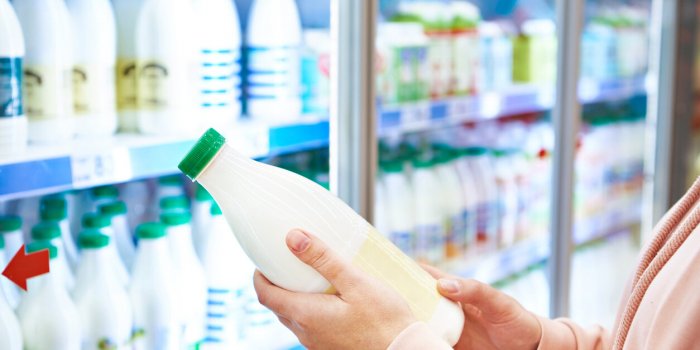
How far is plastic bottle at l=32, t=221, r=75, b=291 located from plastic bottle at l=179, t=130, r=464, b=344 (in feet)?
1.15

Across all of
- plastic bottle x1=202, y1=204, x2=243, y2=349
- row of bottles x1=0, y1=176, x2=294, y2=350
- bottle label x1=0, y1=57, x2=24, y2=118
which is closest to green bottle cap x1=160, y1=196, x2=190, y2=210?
row of bottles x1=0, y1=176, x2=294, y2=350

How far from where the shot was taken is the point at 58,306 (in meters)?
1.24

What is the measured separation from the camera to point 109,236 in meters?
1.34

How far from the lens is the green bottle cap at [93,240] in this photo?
4.25ft

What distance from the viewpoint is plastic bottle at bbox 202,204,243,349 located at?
1534 millimetres

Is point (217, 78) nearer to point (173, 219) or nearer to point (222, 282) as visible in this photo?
point (173, 219)

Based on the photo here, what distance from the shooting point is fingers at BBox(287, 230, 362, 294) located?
967 millimetres

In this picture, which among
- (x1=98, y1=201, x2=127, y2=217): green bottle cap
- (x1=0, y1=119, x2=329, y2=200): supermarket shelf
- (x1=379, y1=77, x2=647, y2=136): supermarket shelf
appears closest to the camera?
(x1=0, y1=119, x2=329, y2=200): supermarket shelf

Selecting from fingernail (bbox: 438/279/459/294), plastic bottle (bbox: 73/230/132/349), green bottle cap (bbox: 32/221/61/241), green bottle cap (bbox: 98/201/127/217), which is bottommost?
plastic bottle (bbox: 73/230/132/349)

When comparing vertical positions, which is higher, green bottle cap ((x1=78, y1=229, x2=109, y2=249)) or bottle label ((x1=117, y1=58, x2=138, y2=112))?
bottle label ((x1=117, y1=58, x2=138, y2=112))

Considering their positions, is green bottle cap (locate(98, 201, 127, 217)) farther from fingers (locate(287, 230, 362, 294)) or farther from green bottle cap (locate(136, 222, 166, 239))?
fingers (locate(287, 230, 362, 294))

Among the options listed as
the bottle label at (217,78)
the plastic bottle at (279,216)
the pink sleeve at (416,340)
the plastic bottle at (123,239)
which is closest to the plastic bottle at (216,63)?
the bottle label at (217,78)

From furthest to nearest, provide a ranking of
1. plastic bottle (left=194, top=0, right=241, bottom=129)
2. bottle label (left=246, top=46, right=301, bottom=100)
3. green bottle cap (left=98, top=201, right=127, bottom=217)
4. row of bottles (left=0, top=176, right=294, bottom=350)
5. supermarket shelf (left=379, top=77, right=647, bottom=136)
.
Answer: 1. supermarket shelf (left=379, top=77, right=647, bottom=136)
2. bottle label (left=246, top=46, right=301, bottom=100)
3. plastic bottle (left=194, top=0, right=241, bottom=129)
4. green bottle cap (left=98, top=201, right=127, bottom=217)
5. row of bottles (left=0, top=176, right=294, bottom=350)

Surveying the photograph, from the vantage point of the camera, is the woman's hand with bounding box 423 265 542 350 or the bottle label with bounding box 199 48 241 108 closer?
the woman's hand with bounding box 423 265 542 350
